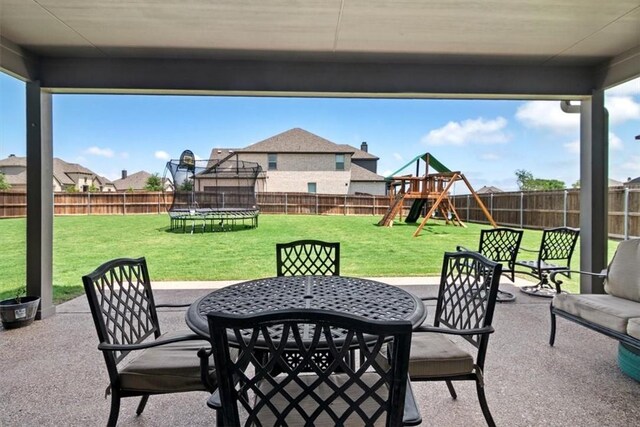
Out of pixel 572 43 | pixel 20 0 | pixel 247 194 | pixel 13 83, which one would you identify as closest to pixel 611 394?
pixel 572 43

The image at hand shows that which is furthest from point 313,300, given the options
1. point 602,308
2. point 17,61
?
point 17,61

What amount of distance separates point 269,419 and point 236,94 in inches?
127

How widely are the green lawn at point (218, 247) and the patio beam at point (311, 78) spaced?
2033mm

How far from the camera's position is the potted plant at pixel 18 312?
3.38 m

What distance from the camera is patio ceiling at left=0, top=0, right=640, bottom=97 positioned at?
8.80ft

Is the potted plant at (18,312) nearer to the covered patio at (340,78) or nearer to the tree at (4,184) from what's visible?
the covered patio at (340,78)

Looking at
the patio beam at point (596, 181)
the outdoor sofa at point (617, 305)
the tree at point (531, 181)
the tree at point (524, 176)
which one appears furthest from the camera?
the tree at point (524, 176)

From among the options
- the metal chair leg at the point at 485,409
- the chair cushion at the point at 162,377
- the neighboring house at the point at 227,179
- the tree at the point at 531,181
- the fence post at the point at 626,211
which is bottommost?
the metal chair leg at the point at 485,409

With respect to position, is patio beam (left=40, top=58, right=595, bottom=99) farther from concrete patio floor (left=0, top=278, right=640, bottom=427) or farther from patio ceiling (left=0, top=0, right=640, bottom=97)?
concrete patio floor (left=0, top=278, right=640, bottom=427)

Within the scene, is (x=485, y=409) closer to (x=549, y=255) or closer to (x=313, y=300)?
(x=313, y=300)

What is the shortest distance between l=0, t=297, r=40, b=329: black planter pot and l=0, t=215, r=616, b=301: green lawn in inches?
41.1

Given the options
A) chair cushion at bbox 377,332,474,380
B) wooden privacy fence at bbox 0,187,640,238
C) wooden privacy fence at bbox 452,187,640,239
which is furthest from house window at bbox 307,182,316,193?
chair cushion at bbox 377,332,474,380

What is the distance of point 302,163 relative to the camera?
66.0ft

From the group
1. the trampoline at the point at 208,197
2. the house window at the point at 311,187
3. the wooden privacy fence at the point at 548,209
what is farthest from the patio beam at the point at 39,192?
the house window at the point at 311,187
